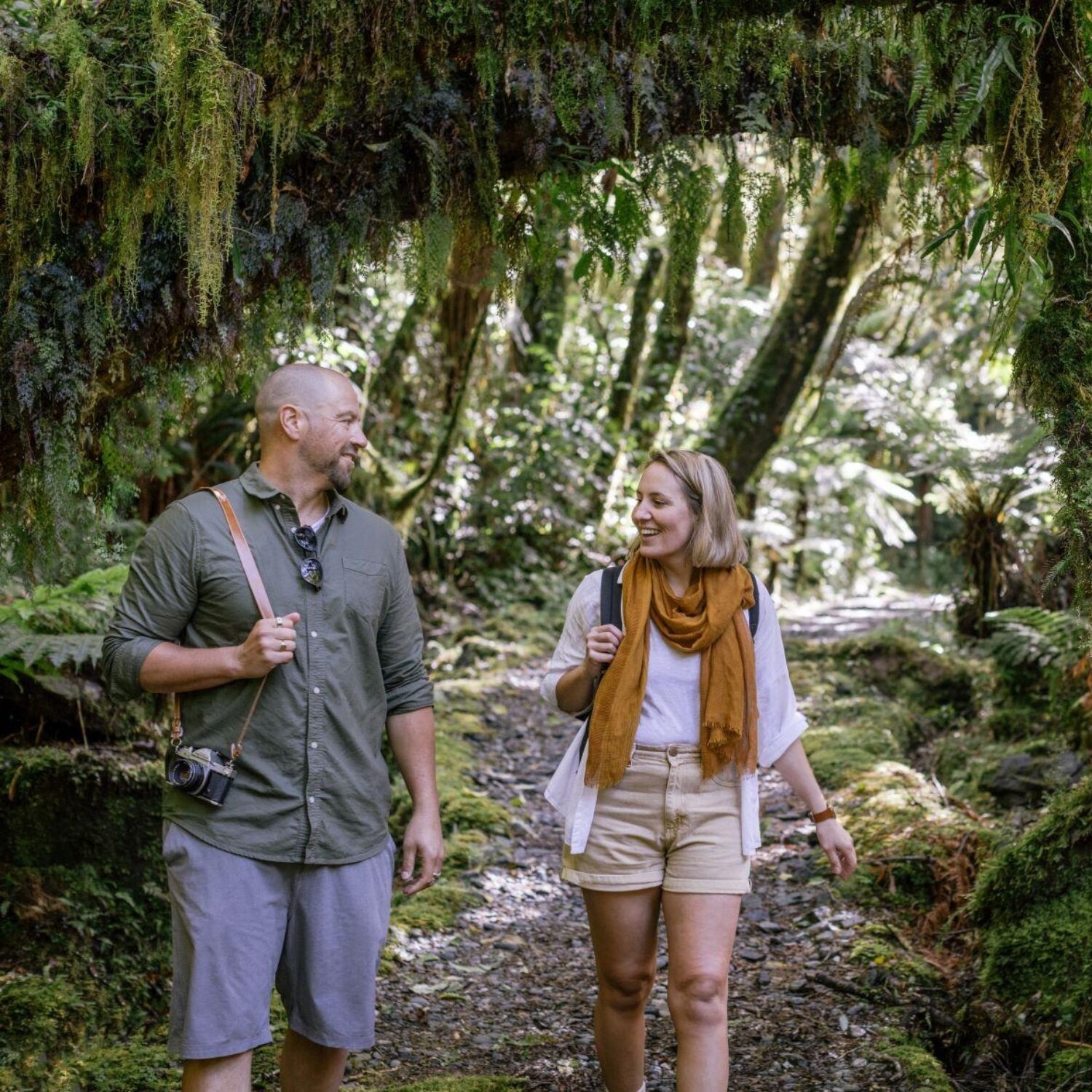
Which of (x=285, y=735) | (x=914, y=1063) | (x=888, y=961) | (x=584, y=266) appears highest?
(x=584, y=266)

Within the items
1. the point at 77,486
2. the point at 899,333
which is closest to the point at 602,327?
the point at 899,333

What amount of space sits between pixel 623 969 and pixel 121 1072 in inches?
75.9

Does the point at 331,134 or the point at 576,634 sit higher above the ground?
the point at 331,134

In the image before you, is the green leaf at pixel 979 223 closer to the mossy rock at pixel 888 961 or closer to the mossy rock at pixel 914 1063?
the mossy rock at pixel 914 1063

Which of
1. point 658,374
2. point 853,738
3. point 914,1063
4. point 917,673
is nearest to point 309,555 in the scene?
point 914,1063

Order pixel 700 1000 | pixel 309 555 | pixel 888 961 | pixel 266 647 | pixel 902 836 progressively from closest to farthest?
pixel 266 647, pixel 309 555, pixel 700 1000, pixel 888 961, pixel 902 836

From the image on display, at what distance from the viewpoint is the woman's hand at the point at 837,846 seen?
3.66 meters

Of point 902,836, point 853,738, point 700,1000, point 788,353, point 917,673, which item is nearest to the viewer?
point 700,1000

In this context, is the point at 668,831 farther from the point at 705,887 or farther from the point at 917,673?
the point at 917,673

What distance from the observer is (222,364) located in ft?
12.8

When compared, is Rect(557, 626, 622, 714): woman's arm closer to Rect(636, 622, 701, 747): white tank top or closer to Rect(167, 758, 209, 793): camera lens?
Rect(636, 622, 701, 747): white tank top

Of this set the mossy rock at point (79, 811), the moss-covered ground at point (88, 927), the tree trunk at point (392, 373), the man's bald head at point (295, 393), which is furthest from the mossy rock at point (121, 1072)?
the tree trunk at point (392, 373)

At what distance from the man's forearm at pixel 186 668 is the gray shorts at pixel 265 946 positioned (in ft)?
1.34

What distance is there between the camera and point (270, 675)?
3.21 m
